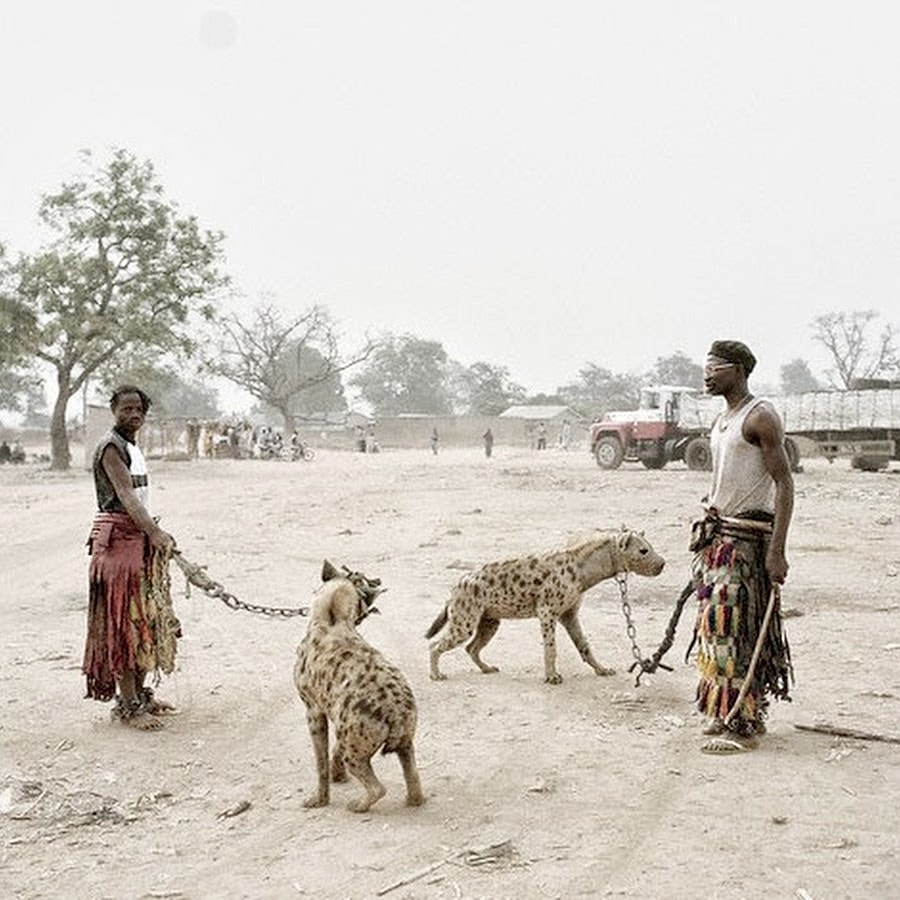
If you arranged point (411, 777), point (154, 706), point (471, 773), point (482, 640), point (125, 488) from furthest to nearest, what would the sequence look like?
1. point (482, 640)
2. point (154, 706)
3. point (125, 488)
4. point (471, 773)
5. point (411, 777)

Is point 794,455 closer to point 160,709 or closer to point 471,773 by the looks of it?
point 160,709

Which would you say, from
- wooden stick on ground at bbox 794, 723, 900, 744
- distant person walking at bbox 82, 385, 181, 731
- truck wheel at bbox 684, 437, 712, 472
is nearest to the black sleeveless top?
distant person walking at bbox 82, 385, 181, 731

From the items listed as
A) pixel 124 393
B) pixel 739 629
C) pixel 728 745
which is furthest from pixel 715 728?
pixel 124 393

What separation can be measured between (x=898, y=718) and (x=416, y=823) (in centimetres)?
298

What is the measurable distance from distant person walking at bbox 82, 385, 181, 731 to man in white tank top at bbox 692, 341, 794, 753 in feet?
10.1

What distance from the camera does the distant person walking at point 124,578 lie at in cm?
598

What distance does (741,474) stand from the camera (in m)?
5.41

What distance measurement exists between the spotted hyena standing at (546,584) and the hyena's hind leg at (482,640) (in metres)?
0.13

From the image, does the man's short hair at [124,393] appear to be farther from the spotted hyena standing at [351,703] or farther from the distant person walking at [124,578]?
the spotted hyena standing at [351,703]

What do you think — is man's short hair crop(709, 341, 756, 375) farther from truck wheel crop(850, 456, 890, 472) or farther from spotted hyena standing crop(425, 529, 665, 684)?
truck wheel crop(850, 456, 890, 472)

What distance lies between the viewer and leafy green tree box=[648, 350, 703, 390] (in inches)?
3880

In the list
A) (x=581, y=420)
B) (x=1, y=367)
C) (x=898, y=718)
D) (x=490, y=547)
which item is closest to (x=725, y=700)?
(x=898, y=718)

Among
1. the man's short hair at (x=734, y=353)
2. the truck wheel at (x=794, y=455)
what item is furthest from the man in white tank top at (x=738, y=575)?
the truck wheel at (x=794, y=455)

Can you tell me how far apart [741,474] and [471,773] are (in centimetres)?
202
